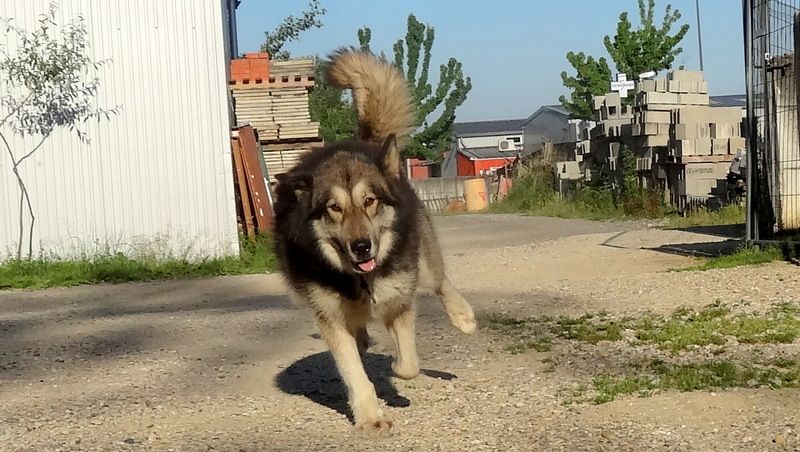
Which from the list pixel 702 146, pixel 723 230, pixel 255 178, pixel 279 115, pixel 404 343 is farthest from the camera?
pixel 702 146

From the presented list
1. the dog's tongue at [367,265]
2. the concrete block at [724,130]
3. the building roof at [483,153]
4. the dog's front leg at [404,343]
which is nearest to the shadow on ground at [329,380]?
the dog's front leg at [404,343]

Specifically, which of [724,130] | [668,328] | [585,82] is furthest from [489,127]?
[668,328]

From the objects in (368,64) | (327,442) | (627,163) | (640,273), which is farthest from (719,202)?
(327,442)

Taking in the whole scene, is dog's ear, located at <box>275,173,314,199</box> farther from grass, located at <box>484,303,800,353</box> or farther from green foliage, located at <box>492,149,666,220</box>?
green foliage, located at <box>492,149,666,220</box>

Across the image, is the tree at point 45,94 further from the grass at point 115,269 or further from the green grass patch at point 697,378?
the green grass patch at point 697,378

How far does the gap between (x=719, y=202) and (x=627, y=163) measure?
11.8 ft

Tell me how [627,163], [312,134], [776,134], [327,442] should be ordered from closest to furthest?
[327,442]
[776,134]
[312,134]
[627,163]

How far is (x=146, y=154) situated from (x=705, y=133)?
11.2 m

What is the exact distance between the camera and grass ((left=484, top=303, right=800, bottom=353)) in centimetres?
655

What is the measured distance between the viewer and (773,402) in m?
4.84

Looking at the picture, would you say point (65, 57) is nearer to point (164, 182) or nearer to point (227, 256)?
point (164, 182)

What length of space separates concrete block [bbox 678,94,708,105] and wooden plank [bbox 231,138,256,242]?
10.7 meters

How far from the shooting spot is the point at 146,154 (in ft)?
48.0

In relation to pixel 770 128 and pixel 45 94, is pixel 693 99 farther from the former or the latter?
pixel 45 94
